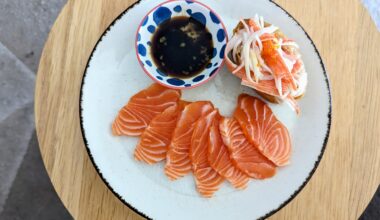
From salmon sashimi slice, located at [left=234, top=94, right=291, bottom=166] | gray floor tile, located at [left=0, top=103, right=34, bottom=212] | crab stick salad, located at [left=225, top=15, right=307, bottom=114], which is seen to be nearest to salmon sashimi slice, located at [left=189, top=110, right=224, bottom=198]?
salmon sashimi slice, located at [left=234, top=94, right=291, bottom=166]

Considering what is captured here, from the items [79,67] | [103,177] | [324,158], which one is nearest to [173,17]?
[79,67]

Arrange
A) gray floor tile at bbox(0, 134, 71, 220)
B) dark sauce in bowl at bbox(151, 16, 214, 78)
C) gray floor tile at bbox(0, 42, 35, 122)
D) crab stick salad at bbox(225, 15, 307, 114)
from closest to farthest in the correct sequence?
crab stick salad at bbox(225, 15, 307, 114)
dark sauce in bowl at bbox(151, 16, 214, 78)
gray floor tile at bbox(0, 134, 71, 220)
gray floor tile at bbox(0, 42, 35, 122)

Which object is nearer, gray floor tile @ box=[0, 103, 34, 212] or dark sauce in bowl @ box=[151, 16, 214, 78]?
dark sauce in bowl @ box=[151, 16, 214, 78]

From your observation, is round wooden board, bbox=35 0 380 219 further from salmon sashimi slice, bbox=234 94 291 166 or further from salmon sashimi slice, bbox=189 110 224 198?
salmon sashimi slice, bbox=189 110 224 198

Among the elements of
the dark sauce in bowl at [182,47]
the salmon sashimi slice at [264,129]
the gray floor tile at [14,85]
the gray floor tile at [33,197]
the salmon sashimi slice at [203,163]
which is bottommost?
the gray floor tile at [33,197]

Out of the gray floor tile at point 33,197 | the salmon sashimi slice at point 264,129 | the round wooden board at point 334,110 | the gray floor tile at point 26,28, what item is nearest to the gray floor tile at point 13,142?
the gray floor tile at point 33,197

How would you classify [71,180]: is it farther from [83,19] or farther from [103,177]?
[83,19]

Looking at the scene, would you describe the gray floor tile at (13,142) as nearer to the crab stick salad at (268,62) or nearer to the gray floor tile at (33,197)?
the gray floor tile at (33,197)
